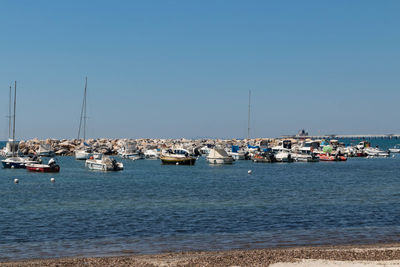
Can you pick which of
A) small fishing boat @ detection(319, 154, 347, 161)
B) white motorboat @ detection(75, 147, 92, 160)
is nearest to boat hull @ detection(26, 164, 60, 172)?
white motorboat @ detection(75, 147, 92, 160)

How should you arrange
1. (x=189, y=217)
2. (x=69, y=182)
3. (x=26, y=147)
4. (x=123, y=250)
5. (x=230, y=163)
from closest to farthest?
(x=123, y=250) → (x=189, y=217) → (x=69, y=182) → (x=230, y=163) → (x=26, y=147)

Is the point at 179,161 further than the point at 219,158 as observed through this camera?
No

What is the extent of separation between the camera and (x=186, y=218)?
33.9m

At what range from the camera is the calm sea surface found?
25.8 m

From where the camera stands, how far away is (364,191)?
52.7 m

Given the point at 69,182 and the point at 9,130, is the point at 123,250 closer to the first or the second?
the point at 69,182

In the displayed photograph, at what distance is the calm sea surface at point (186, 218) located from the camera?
2576 cm

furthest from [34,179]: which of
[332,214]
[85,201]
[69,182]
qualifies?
[332,214]

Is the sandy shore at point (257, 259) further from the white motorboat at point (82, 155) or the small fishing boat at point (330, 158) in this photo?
the white motorboat at point (82, 155)

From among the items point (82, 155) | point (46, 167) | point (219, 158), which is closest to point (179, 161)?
point (219, 158)

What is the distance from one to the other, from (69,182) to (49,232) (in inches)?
1513

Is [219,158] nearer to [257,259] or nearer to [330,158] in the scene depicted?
[330,158]

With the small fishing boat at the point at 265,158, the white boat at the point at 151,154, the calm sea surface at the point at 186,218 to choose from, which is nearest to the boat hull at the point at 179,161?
the small fishing boat at the point at 265,158

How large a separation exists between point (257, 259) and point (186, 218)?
14.5 m
